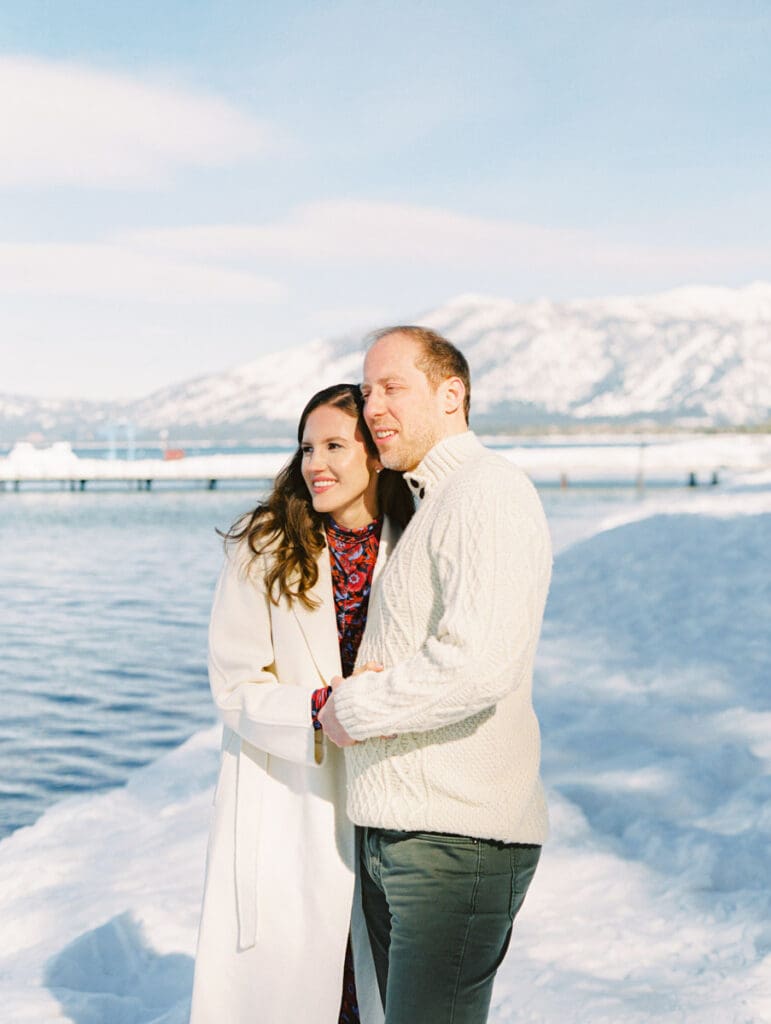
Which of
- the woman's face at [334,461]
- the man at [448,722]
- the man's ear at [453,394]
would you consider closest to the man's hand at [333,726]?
the man at [448,722]

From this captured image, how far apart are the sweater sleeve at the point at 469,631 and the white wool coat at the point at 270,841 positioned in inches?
16.9

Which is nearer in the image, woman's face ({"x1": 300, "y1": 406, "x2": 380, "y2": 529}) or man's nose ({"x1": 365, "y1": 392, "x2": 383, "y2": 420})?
man's nose ({"x1": 365, "y1": 392, "x2": 383, "y2": 420})

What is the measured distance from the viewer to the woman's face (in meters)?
2.65

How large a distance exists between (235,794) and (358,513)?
75cm

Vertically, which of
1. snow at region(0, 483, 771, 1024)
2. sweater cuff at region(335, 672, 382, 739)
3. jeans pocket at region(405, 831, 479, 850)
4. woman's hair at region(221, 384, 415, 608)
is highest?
woman's hair at region(221, 384, 415, 608)

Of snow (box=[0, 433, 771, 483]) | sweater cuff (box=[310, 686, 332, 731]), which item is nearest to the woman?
sweater cuff (box=[310, 686, 332, 731])

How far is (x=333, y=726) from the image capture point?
7.48 ft

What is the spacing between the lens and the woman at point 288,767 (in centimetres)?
262

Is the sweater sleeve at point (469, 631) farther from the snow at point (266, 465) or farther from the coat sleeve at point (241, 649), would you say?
the snow at point (266, 465)

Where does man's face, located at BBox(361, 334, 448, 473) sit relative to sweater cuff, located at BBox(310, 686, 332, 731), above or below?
above

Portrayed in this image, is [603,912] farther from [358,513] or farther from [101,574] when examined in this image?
[101,574]

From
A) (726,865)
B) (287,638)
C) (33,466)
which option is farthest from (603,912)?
(33,466)

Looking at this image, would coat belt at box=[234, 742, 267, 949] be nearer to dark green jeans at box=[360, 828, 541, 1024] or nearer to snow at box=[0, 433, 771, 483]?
dark green jeans at box=[360, 828, 541, 1024]

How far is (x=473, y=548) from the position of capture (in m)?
2.15
